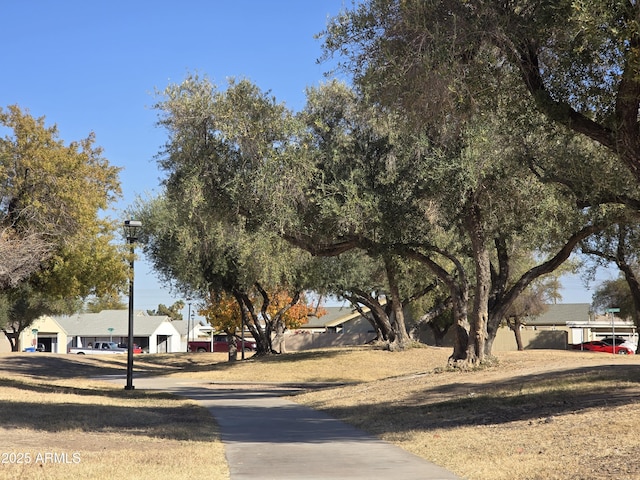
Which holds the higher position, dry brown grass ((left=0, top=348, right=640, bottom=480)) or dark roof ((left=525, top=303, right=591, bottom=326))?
dark roof ((left=525, top=303, right=591, bottom=326))

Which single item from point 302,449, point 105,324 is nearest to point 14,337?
point 105,324

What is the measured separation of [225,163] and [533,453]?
12.3 metres

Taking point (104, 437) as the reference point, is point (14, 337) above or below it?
above

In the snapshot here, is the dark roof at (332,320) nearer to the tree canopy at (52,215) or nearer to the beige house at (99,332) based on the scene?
the beige house at (99,332)

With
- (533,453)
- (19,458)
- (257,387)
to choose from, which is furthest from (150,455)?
(257,387)

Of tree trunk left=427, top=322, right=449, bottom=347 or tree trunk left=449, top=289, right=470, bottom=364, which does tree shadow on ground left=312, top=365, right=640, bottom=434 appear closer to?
tree trunk left=449, top=289, right=470, bottom=364

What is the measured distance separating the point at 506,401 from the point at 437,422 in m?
1.91

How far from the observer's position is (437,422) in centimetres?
1448

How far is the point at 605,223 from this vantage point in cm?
1973

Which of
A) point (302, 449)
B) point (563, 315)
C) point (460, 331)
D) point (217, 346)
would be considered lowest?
point (217, 346)

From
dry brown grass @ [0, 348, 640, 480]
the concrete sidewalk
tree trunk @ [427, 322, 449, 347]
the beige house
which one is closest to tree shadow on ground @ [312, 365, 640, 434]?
dry brown grass @ [0, 348, 640, 480]

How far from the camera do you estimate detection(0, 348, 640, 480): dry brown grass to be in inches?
384

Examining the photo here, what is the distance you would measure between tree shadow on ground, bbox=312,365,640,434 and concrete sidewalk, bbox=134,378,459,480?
974 mm

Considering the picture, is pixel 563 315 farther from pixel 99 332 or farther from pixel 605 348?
pixel 99 332
